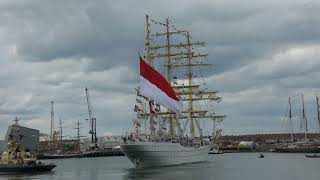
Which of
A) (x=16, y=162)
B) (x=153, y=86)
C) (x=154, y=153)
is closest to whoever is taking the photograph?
(x=16, y=162)

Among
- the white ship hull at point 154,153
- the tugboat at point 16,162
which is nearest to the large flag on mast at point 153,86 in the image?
the white ship hull at point 154,153

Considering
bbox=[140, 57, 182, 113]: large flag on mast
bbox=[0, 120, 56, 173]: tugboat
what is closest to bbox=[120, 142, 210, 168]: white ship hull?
bbox=[140, 57, 182, 113]: large flag on mast

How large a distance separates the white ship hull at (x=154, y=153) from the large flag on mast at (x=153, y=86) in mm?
8984

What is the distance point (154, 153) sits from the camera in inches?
4779

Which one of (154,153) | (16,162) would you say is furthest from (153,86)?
(16,162)

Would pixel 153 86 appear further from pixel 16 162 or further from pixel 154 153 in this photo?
pixel 16 162

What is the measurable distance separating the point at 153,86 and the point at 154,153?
1410cm

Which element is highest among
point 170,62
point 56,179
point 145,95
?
point 170,62

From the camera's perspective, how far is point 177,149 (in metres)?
136

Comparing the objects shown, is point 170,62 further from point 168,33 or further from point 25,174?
point 25,174

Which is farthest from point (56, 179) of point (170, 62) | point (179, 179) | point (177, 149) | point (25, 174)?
point (170, 62)

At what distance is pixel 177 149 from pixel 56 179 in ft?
144

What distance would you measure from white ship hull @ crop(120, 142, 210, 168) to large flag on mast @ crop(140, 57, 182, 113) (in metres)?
8.98

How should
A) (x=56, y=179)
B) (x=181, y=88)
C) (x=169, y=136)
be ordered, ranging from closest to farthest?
(x=56, y=179), (x=169, y=136), (x=181, y=88)
